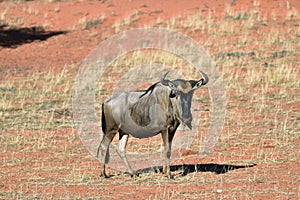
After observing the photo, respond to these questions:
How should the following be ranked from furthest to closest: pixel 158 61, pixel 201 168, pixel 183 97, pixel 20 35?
pixel 20 35, pixel 158 61, pixel 201 168, pixel 183 97

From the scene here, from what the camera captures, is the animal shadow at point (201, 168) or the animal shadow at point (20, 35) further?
the animal shadow at point (20, 35)

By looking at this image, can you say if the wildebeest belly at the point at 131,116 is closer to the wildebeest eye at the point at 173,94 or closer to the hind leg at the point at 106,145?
the hind leg at the point at 106,145

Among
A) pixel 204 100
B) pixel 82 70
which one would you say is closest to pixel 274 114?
pixel 204 100

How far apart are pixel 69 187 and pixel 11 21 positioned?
1118 inches

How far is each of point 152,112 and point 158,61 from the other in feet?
46.5

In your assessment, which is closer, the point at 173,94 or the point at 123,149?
the point at 173,94

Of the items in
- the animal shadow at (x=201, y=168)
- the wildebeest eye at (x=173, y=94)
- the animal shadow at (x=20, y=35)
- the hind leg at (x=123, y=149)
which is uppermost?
the animal shadow at (x=20, y=35)

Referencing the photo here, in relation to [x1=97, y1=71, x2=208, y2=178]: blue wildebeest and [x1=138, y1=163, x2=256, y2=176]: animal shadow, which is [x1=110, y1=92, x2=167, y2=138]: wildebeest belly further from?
[x1=138, y1=163, x2=256, y2=176]: animal shadow

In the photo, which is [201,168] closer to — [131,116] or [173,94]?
[131,116]

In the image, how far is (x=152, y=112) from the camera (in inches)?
405

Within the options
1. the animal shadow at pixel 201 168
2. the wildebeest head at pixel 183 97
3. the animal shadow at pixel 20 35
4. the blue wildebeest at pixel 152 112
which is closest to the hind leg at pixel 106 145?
the blue wildebeest at pixel 152 112

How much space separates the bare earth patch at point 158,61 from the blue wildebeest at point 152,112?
576 millimetres

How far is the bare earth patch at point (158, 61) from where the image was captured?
32.5 feet

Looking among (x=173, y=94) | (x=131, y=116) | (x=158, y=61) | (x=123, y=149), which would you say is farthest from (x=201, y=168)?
(x=158, y=61)
